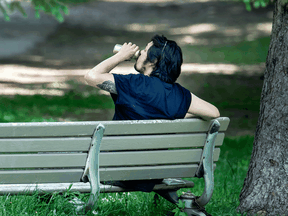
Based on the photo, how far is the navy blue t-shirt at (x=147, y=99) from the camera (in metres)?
2.48

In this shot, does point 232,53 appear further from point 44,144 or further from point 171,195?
point 44,144

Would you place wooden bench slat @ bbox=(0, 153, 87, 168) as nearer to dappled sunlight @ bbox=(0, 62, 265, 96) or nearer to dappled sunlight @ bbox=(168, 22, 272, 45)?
dappled sunlight @ bbox=(0, 62, 265, 96)

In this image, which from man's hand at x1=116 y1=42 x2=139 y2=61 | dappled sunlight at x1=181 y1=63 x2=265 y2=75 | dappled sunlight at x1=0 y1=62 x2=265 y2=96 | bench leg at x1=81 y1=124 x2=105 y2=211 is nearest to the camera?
bench leg at x1=81 y1=124 x2=105 y2=211

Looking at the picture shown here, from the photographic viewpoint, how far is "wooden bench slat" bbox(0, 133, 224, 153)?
216 cm

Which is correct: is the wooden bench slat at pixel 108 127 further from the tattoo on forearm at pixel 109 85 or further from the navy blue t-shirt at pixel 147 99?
the tattoo on forearm at pixel 109 85

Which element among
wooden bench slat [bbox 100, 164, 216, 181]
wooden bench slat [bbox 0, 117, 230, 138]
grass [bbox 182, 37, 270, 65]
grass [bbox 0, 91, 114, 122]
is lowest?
grass [bbox 0, 91, 114, 122]

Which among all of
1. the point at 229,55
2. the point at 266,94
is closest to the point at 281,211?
the point at 266,94

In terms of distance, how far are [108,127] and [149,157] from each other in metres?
0.33

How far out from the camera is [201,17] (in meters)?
11.0

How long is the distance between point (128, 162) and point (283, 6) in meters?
1.56

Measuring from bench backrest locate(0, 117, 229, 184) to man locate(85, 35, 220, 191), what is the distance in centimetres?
14

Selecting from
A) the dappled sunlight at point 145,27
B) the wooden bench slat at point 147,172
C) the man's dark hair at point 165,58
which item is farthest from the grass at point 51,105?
the wooden bench slat at point 147,172

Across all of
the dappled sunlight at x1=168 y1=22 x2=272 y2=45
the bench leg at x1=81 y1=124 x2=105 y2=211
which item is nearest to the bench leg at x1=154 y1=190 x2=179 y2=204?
the bench leg at x1=81 y1=124 x2=105 y2=211

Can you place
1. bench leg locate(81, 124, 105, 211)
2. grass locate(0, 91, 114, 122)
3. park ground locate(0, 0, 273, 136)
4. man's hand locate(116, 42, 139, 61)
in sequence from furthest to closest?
park ground locate(0, 0, 273, 136) < grass locate(0, 91, 114, 122) < man's hand locate(116, 42, 139, 61) < bench leg locate(81, 124, 105, 211)
